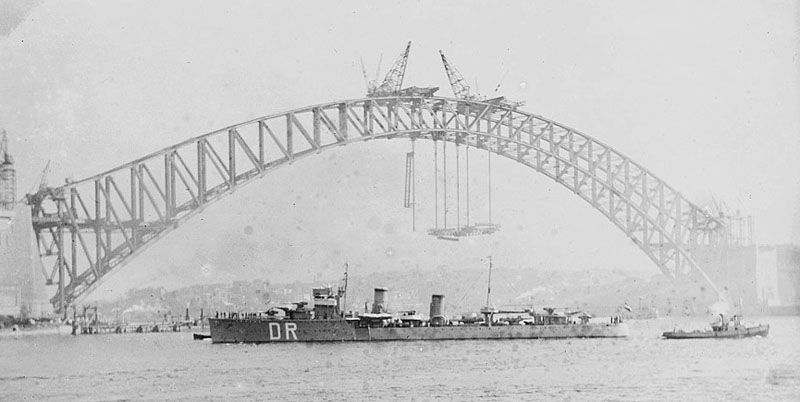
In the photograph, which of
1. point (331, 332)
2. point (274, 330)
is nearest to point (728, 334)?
point (331, 332)

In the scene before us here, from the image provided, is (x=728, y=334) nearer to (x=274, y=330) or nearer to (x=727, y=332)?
(x=727, y=332)

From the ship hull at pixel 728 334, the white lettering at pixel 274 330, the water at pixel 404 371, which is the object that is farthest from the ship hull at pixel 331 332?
the ship hull at pixel 728 334

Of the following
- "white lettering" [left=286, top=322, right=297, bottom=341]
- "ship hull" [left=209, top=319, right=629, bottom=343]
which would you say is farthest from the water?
"white lettering" [left=286, top=322, right=297, bottom=341]

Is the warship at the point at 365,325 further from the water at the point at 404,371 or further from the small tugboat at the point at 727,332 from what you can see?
the small tugboat at the point at 727,332

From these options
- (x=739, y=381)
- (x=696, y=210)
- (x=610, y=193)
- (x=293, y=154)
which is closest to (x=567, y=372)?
(x=739, y=381)

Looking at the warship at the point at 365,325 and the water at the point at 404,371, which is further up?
the warship at the point at 365,325

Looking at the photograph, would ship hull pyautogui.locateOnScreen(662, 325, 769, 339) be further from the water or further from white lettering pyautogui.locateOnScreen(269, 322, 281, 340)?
white lettering pyautogui.locateOnScreen(269, 322, 281, 340)

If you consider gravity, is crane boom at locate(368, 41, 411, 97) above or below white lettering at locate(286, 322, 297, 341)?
above
